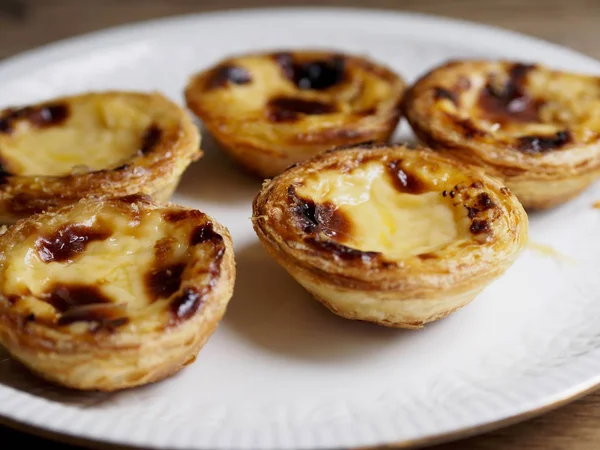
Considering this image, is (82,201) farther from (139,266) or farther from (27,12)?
(27,12)

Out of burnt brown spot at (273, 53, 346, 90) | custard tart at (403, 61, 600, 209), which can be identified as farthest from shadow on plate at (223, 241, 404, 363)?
burnt brown spot at (273, 53, 346, 90)

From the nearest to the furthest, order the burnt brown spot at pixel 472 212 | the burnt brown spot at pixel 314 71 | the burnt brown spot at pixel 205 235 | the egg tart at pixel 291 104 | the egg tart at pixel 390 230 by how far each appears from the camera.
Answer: the egg tart at pixel 390 230
the burnt brown spot at pixel 205 235
the burnt brown spot at pixel 472 212
the egg tart at pixel 291 104
the burnt brown spot at pixel 314 71

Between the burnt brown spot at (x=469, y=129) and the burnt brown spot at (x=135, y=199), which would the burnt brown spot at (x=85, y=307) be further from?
the burnt brown spot at (x=469, y=129)

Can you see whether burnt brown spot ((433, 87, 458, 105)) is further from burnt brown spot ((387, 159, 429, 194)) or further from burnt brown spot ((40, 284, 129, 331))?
burnt brown spot ((40, 284, 129, 331))

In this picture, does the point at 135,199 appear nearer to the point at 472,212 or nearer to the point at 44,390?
the point at 44,390

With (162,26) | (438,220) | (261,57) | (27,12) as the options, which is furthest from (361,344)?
(27,12)

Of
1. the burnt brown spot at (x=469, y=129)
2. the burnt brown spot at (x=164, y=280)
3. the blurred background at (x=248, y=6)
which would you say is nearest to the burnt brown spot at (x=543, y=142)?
the burnt brown spot at (x=469, y=129)
